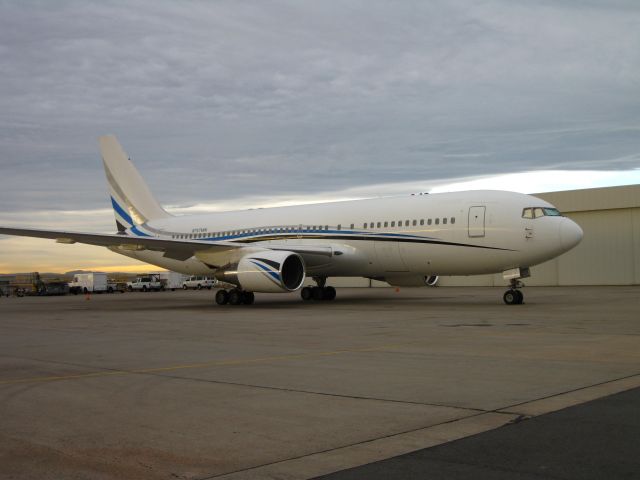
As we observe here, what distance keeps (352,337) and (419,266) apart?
1104cm

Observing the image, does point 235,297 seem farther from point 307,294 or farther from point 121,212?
point 121,212

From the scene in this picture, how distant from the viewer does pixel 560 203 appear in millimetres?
47188

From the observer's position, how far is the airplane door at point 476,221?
22.3 m

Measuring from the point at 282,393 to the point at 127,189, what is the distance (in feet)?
95.6

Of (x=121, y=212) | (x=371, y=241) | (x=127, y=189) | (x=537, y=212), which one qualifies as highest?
(x=127, y=189)

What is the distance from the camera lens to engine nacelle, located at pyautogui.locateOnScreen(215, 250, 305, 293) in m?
23.7

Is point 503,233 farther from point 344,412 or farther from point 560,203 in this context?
point 560,203

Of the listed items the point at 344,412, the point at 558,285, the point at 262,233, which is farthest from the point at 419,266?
the point at 558,285

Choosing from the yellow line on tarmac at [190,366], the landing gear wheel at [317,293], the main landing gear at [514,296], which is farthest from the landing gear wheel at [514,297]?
the yellow line on tarmac at [190,366]

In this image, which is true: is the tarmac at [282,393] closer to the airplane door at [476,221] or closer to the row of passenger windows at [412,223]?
the airplane door at [476,221]

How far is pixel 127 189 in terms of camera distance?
114 ft

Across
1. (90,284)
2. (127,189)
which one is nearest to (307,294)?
(127,189)

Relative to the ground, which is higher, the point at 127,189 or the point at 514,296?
the point at 127,189

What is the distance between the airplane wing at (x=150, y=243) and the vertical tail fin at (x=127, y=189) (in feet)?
26.7
